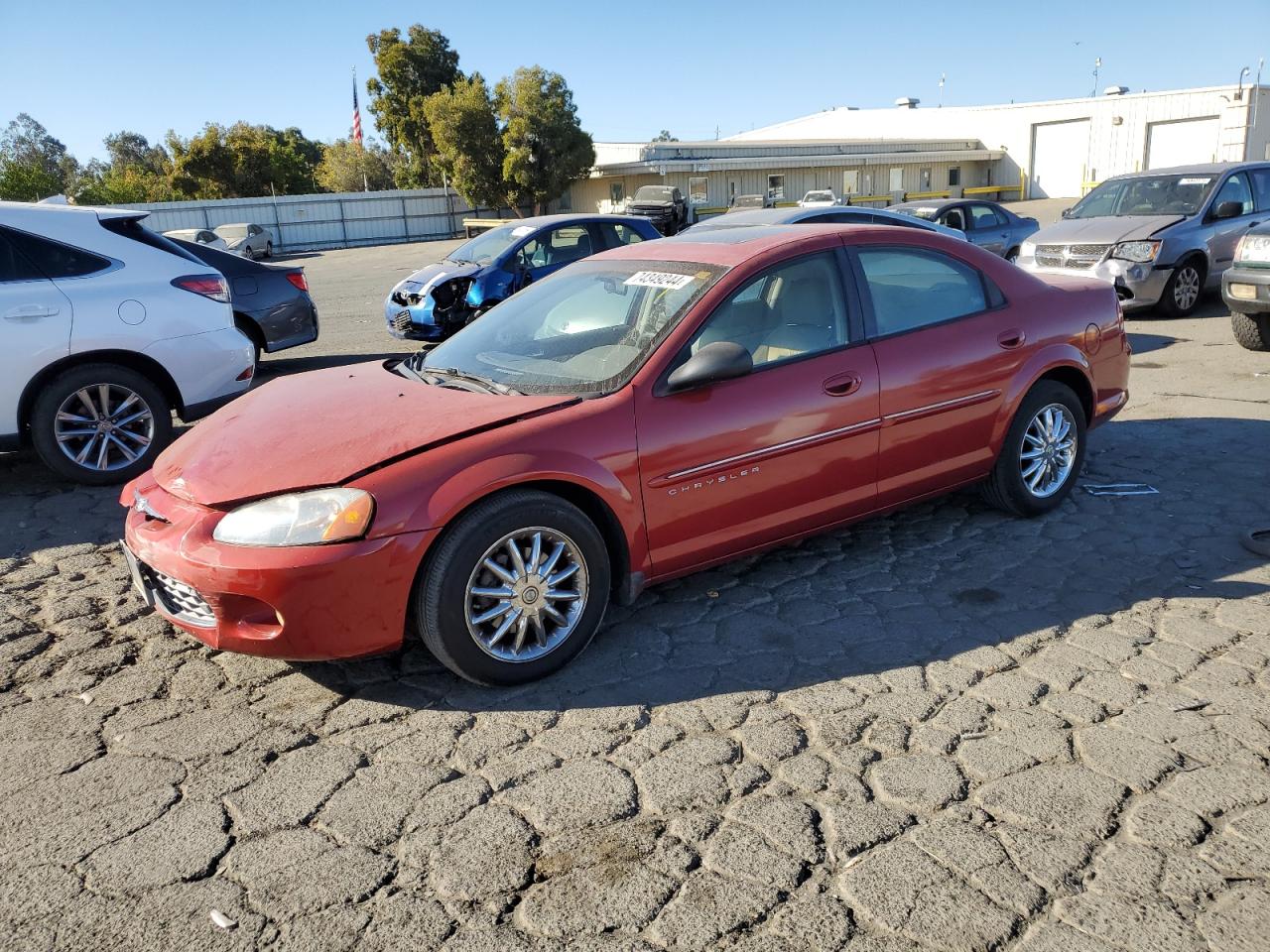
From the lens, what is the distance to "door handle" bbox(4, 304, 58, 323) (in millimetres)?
5957

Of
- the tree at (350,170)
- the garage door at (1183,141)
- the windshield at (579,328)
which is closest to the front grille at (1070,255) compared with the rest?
the windshield at (579,328)

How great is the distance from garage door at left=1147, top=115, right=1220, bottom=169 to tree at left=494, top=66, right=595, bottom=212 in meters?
24.6

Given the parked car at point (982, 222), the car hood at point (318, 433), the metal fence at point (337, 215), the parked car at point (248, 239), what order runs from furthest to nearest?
1. the metal fence at point (337, 215)
2. the parked car at point (248, 239)
3. the parked car at point (982, 222)
4. the car hood at point (318, 433)

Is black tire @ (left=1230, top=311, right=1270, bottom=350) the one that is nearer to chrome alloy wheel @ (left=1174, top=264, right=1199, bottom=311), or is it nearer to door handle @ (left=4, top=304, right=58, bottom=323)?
chrome alloy wheel @ (left=1174, top=264, right=1199, bottom=311)

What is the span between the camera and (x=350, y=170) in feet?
218

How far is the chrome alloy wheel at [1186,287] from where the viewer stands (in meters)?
11.6

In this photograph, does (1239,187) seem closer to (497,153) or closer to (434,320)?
(434,320)

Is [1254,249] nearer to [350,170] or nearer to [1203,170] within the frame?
[1203,170]

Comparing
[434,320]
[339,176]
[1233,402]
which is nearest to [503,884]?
[1233,402]

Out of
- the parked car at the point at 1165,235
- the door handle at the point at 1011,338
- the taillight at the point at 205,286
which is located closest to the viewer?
the door handle at the point at 1011,338

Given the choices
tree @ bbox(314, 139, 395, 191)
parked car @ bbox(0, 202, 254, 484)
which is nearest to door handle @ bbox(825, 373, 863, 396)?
parked car @ bbox(0, 202, 254, 484)

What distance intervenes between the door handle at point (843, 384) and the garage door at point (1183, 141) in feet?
145

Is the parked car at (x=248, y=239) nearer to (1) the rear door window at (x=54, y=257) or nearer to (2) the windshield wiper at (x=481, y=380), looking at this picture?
(1) the rear door window at (x=54, y=257)

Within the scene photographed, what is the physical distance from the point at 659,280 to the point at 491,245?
27.6ft
